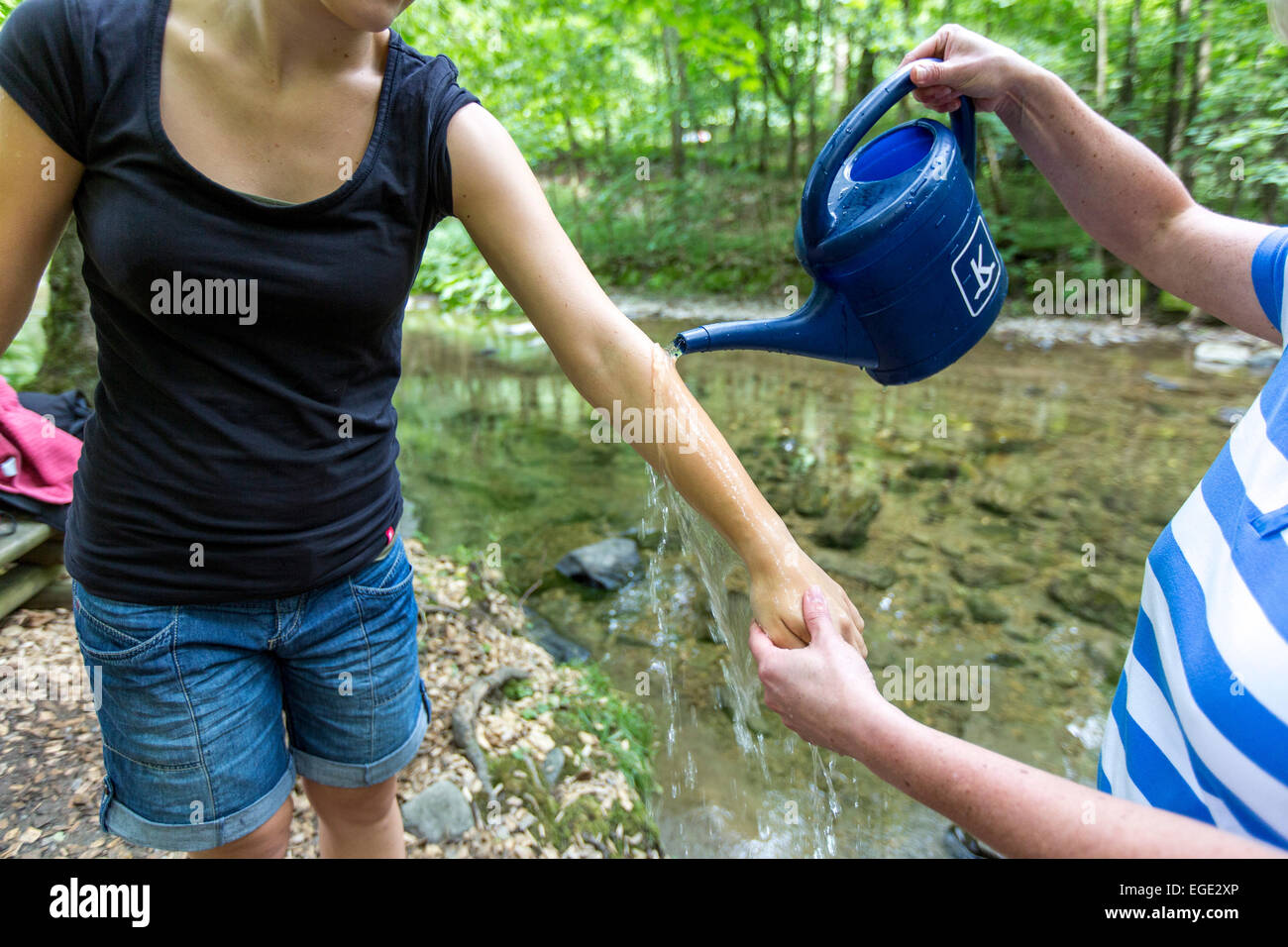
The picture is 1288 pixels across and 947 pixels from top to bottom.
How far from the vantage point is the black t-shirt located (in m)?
0.96

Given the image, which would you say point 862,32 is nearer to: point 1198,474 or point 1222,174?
point 1222,174

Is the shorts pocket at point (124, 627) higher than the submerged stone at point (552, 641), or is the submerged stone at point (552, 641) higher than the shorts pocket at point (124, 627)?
the shorts pocket at point (124, 627)

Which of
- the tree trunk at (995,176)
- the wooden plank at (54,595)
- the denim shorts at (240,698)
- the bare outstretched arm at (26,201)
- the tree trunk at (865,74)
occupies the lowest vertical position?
the wooden plank at (54,595)

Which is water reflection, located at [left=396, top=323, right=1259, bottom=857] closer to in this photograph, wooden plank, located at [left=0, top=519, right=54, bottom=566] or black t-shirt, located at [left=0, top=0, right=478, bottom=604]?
black t-shirt, located at [left=0, top=0, right=478, bottom=604]

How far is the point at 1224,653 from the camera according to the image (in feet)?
2.50

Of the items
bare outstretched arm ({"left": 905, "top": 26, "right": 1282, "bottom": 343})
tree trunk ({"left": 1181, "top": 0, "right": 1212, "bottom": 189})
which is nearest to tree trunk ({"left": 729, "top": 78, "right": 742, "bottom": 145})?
tree trunk ({"left": 1181, "top": 0, "right": 1212, "bottom": 189})

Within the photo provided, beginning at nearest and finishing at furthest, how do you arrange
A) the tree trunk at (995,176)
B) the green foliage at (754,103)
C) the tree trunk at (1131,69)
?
the green foliage at (754,103) → the tree trunk at (1131,69) → the tree trunk at (995,176)

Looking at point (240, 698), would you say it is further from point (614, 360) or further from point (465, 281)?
point (465, 281)

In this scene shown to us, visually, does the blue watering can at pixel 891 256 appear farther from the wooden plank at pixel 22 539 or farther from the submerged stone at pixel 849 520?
the submerged stone at pixel 849 520

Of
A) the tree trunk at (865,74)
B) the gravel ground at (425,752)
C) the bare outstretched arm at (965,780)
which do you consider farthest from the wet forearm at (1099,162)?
the tree trunk at (865,74)

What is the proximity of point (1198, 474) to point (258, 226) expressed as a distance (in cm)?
553

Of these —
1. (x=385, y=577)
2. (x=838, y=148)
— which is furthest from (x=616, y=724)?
(x=838, y=148)

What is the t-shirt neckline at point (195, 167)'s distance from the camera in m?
0.96

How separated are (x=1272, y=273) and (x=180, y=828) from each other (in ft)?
5.58
